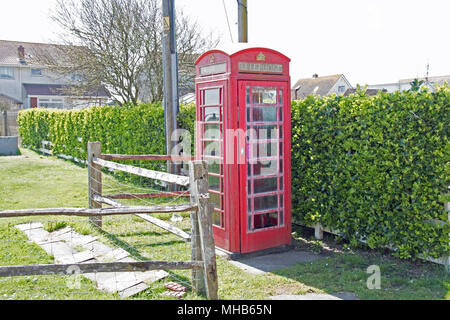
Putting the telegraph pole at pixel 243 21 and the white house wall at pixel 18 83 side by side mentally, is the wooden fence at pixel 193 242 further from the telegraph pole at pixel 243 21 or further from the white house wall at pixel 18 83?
the white house wall at pixel 18 83

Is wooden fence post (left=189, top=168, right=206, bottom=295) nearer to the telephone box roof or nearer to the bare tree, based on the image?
the telephone box roof

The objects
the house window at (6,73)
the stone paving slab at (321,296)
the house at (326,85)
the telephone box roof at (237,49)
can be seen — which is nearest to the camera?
the stone paving slab at (321,296)

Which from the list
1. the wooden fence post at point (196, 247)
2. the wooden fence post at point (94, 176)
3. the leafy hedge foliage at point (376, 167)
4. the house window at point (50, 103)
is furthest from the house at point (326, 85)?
the wooden fence post at point (196, 247)

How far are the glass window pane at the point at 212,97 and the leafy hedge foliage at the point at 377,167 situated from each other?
1.53 metres

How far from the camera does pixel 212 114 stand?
6512mm

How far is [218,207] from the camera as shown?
21.4ft

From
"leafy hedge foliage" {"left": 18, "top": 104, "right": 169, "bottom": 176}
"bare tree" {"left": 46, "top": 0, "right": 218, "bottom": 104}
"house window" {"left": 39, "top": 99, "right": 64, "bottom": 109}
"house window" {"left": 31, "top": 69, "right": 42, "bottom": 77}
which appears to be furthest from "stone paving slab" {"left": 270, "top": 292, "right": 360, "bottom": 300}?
"house window" {"left": 31, "top": 69, "right": 42, "bottom": 77}

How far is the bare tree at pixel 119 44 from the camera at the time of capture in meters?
14.9

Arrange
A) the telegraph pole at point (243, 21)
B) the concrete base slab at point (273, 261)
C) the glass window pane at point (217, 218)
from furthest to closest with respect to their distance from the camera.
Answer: the telegraph pole at point (243, 21)
the glass window pane at point (217, 218)
the concrete base slab at point (273, 261)

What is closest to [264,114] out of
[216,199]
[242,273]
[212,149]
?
[212,149]

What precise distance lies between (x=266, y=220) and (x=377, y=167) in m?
1.77
